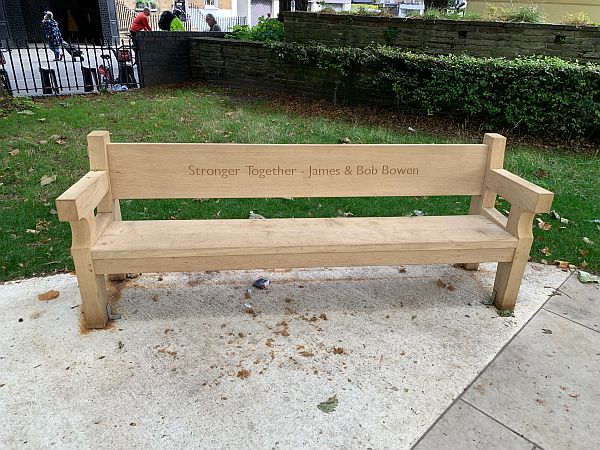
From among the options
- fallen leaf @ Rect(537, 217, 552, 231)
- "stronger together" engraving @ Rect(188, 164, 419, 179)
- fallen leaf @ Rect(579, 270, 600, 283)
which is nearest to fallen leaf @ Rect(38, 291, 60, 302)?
"stronger together" engraving @ Rect(188, 164, 419, 179)

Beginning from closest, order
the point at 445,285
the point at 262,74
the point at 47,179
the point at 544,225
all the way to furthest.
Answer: the point at 445,285, the point at 544,225, the point at 47,179, the point at 262,74

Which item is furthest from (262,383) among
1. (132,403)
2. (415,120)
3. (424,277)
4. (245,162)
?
(415,120)

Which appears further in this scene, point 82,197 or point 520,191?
point 520,191

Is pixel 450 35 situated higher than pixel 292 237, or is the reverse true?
pixel 450 35

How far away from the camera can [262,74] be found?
10.3 meters

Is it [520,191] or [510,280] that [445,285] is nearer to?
[510,280]

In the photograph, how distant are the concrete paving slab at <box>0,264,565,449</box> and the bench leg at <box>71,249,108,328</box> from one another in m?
0.11

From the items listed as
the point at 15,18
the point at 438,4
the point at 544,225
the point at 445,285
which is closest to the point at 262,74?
the point at 438,4

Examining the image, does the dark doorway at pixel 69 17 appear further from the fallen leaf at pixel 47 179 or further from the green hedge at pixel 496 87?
the fallen leaf at pixel 47 179

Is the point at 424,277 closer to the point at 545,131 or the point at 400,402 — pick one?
the point at 400,402

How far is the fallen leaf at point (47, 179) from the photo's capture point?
4.97m

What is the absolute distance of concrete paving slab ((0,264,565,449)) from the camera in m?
2.24

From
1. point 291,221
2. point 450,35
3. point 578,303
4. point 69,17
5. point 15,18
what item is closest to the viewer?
point 291,221

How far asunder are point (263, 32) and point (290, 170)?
9.30 m
